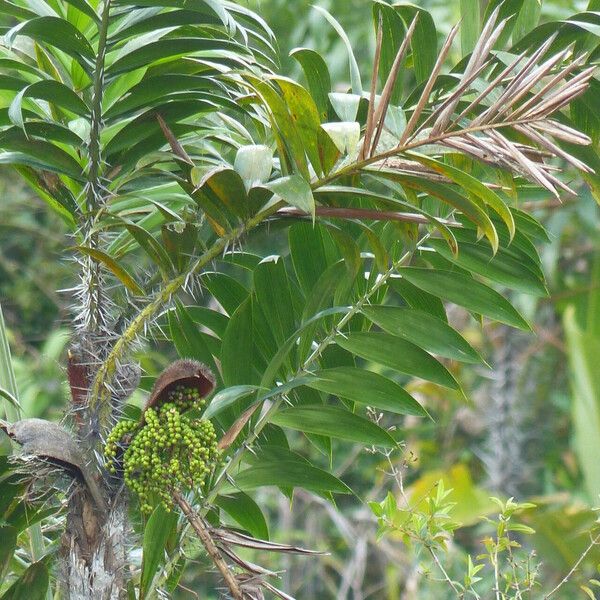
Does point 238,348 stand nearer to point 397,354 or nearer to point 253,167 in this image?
point 397,354

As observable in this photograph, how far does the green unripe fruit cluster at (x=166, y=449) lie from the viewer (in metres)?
1.00

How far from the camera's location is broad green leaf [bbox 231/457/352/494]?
1.23 m

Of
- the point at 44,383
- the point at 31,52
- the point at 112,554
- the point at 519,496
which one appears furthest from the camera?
the point at 519,496

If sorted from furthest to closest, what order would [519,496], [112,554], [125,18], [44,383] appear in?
[519,496] < [44,383] < [125,18] < [112,554]

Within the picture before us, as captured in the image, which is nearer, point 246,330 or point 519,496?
point 246,330

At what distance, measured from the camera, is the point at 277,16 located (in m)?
3.76

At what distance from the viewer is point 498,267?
47.8 inches

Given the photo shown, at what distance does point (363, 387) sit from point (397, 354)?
0.19 feet

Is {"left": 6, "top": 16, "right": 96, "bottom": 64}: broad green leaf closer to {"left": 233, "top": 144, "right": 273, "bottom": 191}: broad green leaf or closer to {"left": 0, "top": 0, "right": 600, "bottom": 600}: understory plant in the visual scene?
{"left": 0, "top": 0, "right": 600, "bottom": 600}: understory plant

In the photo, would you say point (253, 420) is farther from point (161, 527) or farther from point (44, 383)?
point (44, 383)

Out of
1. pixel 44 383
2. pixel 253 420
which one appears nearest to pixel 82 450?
pixel 253 420

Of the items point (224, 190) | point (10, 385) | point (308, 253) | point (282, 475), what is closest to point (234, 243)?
point (224, 190)

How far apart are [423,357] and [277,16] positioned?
2.83m

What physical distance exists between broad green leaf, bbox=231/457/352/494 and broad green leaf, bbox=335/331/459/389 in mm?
162
